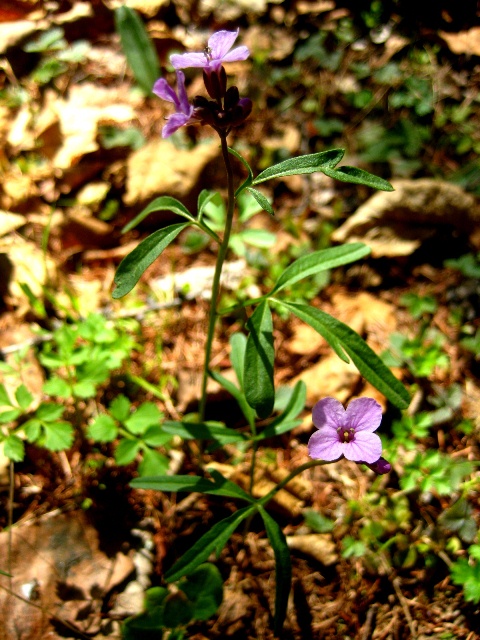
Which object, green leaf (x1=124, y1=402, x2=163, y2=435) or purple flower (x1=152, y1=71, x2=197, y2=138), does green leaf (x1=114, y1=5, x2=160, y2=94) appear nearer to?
purple flower (x1=152, y1=71, x2=197, y2=138)

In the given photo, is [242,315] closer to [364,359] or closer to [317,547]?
[364,359]

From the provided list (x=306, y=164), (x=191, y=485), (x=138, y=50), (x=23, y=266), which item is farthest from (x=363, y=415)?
(x=138, y=50)

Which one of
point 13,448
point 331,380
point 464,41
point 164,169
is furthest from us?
point 464,41

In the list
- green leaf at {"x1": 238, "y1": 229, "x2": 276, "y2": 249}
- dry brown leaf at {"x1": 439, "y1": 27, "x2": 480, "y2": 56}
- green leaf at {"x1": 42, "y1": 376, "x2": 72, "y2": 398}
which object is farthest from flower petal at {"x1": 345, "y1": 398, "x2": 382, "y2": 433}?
dry brown leaf at {"x1": 439, "y1": 27, "x2": 480, "y2": 56}

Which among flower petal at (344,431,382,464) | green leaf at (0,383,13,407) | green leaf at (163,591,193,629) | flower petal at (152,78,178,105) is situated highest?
flower petal at (152,78,178,105)

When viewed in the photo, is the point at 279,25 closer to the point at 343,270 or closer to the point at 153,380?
the point at 343,270

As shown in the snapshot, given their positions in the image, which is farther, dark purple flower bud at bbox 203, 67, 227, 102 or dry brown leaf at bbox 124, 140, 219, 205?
dry brown leaf at bbox 124, 140, 219, 205
